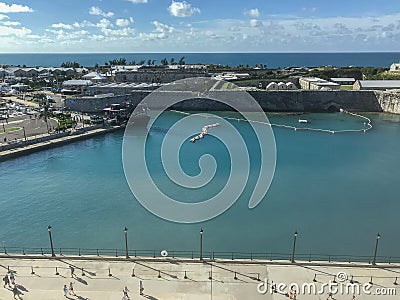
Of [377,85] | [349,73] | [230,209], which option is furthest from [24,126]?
[349,73]

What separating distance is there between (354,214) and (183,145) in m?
19.5

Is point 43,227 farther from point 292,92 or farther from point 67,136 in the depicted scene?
point 292,92

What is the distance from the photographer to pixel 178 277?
43.9ft

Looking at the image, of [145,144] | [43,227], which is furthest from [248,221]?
[145,144]

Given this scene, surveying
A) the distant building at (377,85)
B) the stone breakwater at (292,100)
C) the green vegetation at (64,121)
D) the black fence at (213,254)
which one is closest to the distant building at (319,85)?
the stone breakwater at (292,100)

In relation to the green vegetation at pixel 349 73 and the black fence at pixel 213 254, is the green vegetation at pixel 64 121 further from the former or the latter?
the green vegetation at pixel 349 73

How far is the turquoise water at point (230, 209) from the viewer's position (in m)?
18.6

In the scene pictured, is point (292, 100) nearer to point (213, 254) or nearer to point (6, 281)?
point (213, 254)

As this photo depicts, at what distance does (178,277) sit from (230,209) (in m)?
9.63

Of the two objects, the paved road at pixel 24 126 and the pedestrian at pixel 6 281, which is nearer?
the pedestrian at pixel 6 281

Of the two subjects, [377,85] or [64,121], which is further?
[377,85]

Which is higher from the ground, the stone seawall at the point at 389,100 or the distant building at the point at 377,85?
the distant building at the point at 377,85

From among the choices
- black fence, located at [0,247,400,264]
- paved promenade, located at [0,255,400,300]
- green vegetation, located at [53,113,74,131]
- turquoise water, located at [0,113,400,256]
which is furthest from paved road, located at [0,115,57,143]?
paved promenade, located at [0,255,400,300]

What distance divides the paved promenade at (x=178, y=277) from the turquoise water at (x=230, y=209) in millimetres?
3665
